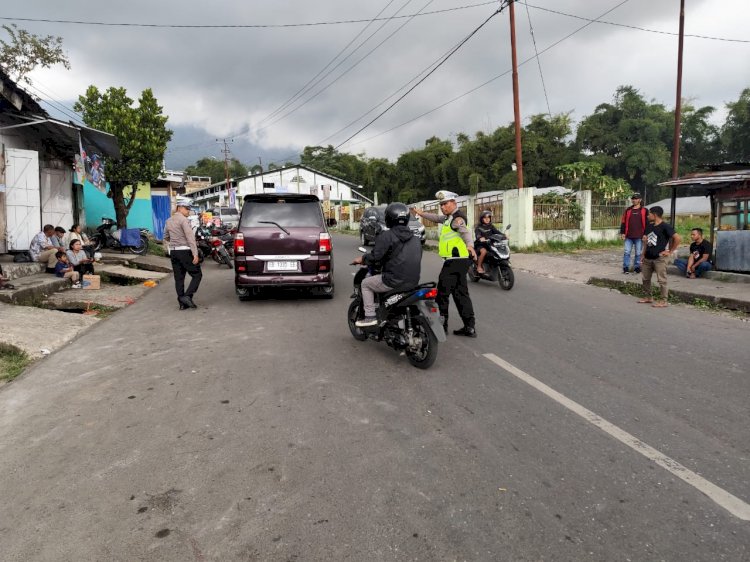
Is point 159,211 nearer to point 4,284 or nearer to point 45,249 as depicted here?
point 45,249

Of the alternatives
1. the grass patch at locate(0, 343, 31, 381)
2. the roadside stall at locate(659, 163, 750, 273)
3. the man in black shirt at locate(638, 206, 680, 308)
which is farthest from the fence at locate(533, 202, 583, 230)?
the grass patch at locate(0, 343, 31, 381)

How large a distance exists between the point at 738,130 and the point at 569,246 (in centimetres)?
4076

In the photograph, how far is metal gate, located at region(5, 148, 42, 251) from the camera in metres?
11.5

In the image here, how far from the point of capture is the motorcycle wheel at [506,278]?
33.1 ft

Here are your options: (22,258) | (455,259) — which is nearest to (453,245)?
(455,259)

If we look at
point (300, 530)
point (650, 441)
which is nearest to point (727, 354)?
point (650, 441)

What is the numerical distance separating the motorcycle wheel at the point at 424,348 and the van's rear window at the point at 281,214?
13.3 feet

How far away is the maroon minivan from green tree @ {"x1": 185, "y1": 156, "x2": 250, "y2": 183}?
96802mm

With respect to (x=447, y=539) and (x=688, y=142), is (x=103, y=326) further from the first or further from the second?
(x=688, y=142)

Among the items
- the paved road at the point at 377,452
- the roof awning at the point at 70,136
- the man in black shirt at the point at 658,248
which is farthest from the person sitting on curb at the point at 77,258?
the man in black shirt at the point at 658,248

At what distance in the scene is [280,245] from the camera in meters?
8.37

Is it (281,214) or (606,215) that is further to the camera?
(606,215)

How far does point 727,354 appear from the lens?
18.5ft

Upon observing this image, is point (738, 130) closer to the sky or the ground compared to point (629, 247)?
closer to the sky
